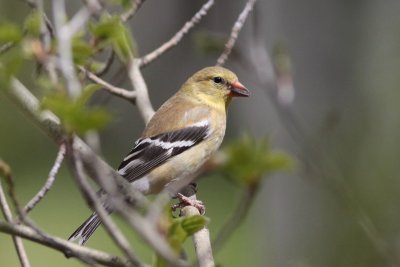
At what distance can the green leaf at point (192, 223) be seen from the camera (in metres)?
1.97

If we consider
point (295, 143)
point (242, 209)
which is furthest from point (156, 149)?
point (242, 209)

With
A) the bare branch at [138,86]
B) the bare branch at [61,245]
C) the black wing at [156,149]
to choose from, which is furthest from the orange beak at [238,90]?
the bare branch at [61,245]

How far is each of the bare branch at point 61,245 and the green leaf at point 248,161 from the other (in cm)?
54

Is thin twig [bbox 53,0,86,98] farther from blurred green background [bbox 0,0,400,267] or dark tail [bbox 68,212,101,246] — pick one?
blurred green background [bbox 0,0,400,267]

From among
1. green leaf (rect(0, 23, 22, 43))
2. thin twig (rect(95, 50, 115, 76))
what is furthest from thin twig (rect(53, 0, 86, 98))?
thin twig (rect(95, 50, 115, 76))

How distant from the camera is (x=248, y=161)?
56.9 inches

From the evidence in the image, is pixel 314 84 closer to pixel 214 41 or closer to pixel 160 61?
pixel 160 61

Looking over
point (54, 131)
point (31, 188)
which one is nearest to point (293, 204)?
point (31, 188)

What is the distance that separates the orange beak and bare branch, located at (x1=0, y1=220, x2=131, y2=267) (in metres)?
2.45

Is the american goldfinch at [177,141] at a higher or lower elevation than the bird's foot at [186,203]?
higher

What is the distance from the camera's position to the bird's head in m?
4.35

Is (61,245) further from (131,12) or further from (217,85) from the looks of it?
(217,85)

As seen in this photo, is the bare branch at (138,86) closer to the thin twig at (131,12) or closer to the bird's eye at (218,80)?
the thin twig at (131,12)

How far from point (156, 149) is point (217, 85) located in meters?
0.67
